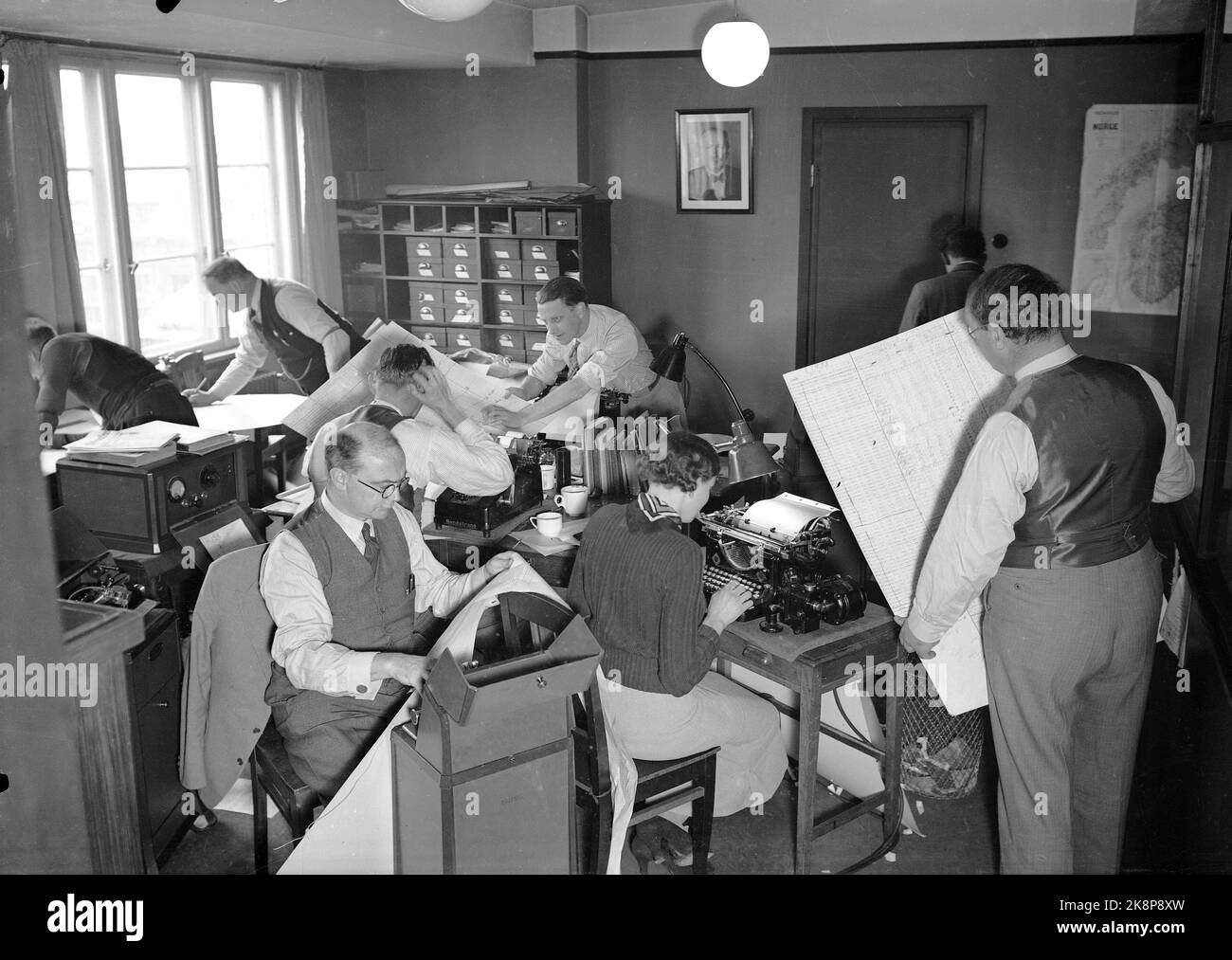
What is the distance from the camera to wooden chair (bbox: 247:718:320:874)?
2.70 m

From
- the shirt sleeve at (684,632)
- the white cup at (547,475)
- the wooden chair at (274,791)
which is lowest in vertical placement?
the wooden chair at (274,791)

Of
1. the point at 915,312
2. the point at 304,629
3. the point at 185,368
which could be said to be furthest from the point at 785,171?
the point at 185,368

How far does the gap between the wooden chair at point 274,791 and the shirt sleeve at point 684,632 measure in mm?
948

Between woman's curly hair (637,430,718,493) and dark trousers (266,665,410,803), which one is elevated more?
woman's curly hair (637,430,718,493)

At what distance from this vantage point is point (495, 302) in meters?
4.62

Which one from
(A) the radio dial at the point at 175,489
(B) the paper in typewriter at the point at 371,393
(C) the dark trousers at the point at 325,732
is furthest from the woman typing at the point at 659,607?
(A) the radio dial at the point at 175,489

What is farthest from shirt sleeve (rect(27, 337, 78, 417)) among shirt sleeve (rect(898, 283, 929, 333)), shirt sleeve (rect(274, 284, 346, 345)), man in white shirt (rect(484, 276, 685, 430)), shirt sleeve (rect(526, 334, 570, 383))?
shirt sleeve (rect(898, 283, 929, 333))

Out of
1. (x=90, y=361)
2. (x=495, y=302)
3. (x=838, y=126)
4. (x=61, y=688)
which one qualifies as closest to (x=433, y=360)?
(x=495, y=302)

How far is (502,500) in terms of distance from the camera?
11.8 feet

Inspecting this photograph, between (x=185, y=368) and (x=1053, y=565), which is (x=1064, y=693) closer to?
(x=1053, y=565)

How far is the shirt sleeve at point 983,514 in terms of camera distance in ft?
8.36

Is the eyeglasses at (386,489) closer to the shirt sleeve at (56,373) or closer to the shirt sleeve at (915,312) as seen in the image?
the shirt sleeve at (915,312)

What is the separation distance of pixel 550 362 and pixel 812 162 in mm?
1296

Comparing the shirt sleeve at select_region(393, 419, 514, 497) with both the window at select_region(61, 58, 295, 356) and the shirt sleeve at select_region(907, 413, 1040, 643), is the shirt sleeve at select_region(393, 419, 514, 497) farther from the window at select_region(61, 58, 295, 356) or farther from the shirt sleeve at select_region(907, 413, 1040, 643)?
the window at select_region(61, 58, 295, 356)
